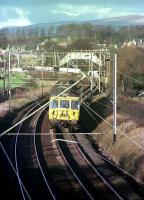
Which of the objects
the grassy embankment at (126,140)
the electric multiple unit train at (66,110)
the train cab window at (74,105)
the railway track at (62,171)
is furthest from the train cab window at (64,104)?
the grassy embankment at (126,140)

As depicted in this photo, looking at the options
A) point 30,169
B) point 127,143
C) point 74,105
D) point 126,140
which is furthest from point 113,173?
point 74,105

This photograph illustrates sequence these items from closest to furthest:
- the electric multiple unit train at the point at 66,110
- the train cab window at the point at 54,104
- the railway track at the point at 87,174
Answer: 1. the railway track at the point at 87,174
2. the electric multiple unit train at the point at 66,110
3. the train cab window at the point at 54,104

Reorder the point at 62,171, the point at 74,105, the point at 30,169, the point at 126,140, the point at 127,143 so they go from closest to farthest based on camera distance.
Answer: the point at 62,171 → the point at 30,169 → the point at 127,143 → the point at 126,140 → the point at 74,105

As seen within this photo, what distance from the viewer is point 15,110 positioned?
5388 centimetres

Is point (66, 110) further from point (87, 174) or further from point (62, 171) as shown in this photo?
point (87, 174)

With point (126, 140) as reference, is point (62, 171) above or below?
below

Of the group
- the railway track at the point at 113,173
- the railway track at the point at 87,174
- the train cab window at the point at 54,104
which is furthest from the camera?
the train cab window at the point at 54,104

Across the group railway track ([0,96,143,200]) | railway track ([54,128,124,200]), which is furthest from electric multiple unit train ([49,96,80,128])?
railway track ([54,128,124,200])

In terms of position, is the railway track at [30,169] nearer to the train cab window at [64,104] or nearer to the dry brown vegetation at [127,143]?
the train cab window at [64,104]

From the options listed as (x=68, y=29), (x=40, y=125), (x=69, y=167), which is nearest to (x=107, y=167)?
(x=69, y=167)

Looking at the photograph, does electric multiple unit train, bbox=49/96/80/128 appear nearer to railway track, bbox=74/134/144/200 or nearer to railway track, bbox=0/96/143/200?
railway track, bbox=0/96/143/200

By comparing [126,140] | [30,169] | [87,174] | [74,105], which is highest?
[74,105]

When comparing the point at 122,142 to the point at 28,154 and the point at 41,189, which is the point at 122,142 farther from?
the point at 41,189

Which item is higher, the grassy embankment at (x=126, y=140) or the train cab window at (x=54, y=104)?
the train cab window at (x=54, y=104)
